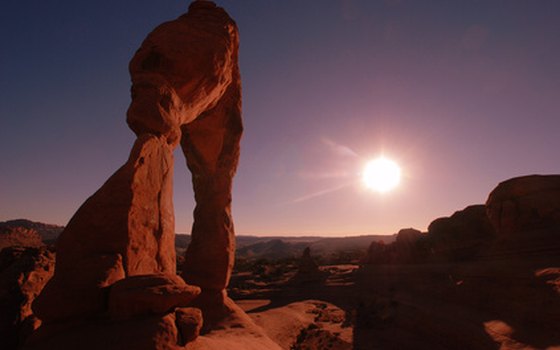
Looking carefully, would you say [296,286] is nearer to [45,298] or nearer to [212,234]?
[212,234]

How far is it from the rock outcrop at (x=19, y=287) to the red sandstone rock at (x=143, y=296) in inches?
121

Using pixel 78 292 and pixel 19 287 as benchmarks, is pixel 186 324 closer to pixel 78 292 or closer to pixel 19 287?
pixel 78 292

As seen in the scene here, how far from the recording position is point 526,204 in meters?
15.6

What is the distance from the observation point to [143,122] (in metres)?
6.82

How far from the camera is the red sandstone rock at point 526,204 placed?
1470 cm

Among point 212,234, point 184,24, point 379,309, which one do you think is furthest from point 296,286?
point 184,24

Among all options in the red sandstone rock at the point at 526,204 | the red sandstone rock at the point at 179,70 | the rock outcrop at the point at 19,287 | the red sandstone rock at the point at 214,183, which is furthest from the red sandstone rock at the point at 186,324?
the red sandstone rock at the point at 526,204

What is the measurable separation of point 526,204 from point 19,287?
20.4 meters

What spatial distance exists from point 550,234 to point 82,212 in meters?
17.3

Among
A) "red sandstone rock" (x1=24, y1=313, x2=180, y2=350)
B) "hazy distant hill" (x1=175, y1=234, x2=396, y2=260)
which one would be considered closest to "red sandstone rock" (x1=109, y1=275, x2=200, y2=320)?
"red sandstone rock" (x1=24, y1=313, x2=180, y2=350)

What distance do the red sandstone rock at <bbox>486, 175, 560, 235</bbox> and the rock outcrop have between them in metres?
19.5

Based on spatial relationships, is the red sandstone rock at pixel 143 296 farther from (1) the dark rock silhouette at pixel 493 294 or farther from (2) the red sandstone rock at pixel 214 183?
(1) the dark rock silhouette at pixel 493 294

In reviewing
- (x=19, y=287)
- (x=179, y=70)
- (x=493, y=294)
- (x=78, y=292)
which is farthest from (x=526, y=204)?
(x=19, y=287)

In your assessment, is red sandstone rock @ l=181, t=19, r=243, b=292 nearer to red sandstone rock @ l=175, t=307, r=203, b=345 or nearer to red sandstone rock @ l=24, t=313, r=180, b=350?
red sandstone rock @ l=175, t=307, r=203, b=345
